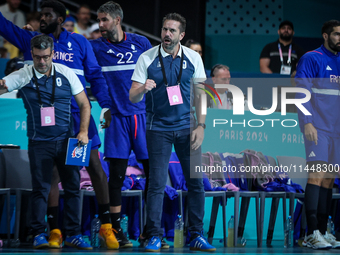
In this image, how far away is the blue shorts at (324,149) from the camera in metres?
4.45

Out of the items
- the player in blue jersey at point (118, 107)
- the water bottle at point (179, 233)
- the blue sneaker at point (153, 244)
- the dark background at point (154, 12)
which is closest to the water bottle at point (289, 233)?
the water bottle at point (179, 233)

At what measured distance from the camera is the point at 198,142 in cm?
376

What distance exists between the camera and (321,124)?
4559 mm

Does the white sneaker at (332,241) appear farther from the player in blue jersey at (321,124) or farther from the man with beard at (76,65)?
the man with beard at (76,65)

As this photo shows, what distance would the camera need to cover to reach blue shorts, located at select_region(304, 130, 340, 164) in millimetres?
4453

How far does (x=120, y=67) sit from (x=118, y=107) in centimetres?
37

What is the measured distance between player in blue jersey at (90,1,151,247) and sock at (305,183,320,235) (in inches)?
60.4

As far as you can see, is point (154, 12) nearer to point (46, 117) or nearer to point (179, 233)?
point (179, 233)

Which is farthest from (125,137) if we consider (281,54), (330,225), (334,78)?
(281,54)

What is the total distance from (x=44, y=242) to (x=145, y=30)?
21.8 ft

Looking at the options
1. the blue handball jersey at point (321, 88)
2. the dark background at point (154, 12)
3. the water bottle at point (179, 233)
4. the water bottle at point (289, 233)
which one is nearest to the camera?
the blue handball jersey at point (321, 88)

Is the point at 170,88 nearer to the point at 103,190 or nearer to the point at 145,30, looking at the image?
the point at 103,190

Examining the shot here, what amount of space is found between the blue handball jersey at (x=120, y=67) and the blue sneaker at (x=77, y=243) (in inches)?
43.2

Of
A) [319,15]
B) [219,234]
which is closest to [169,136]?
[219,234]
